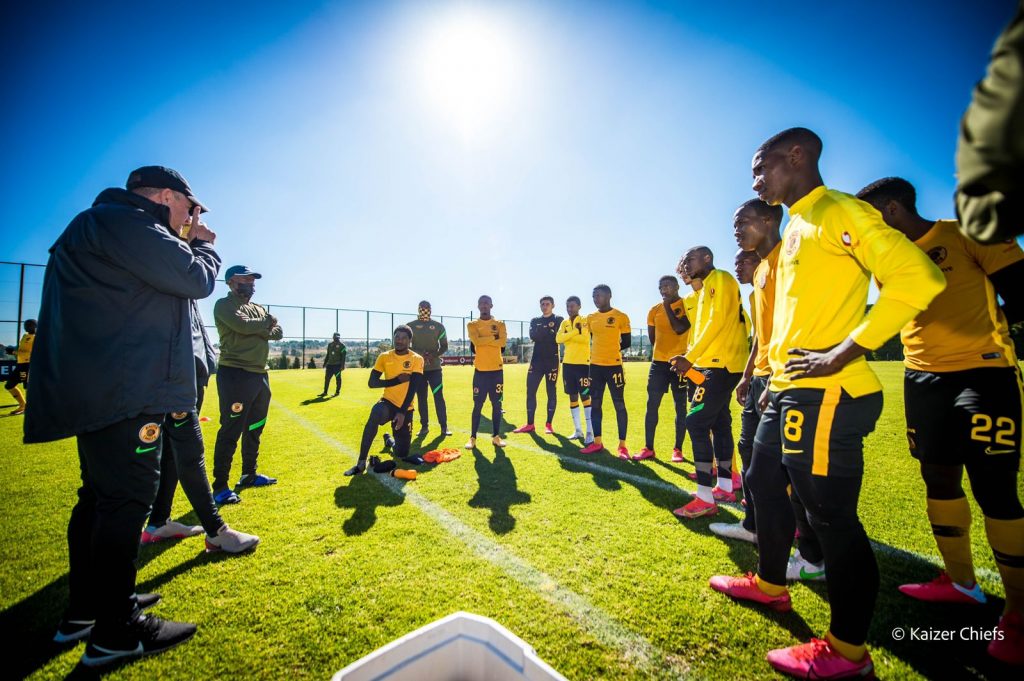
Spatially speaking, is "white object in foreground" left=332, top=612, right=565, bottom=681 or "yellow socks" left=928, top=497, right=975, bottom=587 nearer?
"white object in foreground" left=332, top=612, right=565, bottom=681

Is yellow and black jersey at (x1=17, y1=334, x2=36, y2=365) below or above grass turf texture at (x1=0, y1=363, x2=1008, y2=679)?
above

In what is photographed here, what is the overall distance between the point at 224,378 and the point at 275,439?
297 centimetres

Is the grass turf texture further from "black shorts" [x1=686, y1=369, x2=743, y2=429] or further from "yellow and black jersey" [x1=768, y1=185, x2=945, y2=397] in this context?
"yellow and black jersey" [x1=768, y1=185, x2=945, y2=397]

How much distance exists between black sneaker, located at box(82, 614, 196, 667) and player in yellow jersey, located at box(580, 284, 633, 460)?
4.76 metres

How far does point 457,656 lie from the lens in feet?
4.58

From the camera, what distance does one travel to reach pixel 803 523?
2.46 metres

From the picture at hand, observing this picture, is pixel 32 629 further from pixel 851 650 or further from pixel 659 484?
pixel 659 484

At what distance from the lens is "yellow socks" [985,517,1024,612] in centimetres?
188

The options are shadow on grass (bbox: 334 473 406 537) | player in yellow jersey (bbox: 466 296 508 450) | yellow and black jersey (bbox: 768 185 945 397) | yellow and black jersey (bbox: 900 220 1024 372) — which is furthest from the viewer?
player in yellow jersey (bbox: 466 296 508 450)

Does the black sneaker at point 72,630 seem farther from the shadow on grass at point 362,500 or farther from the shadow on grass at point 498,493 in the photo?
the shadow on grass at point 498,493

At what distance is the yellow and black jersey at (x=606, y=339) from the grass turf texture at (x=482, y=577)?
77.9 inches

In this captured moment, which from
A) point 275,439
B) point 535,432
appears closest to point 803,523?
point 535,432

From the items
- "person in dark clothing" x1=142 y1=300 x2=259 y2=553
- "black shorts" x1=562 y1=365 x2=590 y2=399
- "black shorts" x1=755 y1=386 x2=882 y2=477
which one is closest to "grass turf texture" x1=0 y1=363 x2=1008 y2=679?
"person in dark clothing" x1=142 y1=300 x2=259 y2=553

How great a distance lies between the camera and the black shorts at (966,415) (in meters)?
1.98
